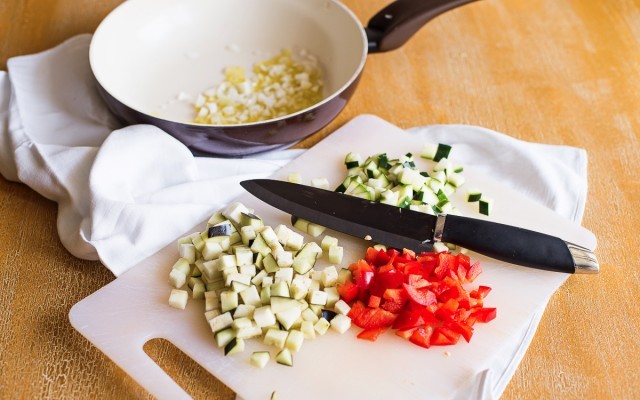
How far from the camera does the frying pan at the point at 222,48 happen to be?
1.69 meters

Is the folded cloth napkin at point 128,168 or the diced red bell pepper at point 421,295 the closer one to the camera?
the diced red bell pepper at point 421,295

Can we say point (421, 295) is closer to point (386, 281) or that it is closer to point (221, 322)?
point (386, 281)

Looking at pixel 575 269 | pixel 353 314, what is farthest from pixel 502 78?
pixel 353 314

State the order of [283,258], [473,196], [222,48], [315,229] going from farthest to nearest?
[222,48], [473,196], [315,229], [283,258]

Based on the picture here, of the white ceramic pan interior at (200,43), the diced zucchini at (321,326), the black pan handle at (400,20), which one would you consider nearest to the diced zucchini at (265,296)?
the diced zucchini at (321,326)

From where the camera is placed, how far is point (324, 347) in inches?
52.1

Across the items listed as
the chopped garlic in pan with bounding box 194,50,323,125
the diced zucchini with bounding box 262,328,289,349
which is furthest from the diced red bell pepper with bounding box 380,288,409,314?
the chopped garlic in pan with bounding box 194,50,323,125

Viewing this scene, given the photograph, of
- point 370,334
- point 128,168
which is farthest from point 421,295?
point 128,168

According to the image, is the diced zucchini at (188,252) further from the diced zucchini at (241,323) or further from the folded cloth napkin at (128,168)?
the diced zucchini at (241,323)

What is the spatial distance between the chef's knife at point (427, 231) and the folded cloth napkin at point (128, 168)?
7 centimetres

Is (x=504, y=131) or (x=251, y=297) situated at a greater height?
(x=251, y=297)

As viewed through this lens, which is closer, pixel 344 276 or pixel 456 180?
pixel 344 276

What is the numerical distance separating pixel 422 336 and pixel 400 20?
916 mm

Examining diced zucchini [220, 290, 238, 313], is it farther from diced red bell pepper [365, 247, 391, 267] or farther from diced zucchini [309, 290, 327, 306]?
diced red bell pepper [365, 247, 391, 267]
